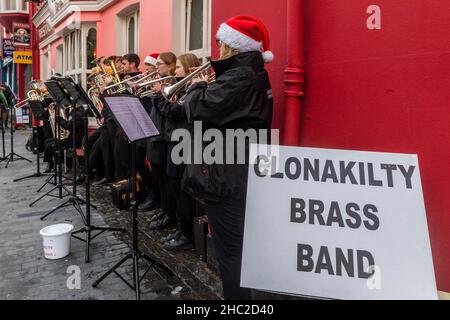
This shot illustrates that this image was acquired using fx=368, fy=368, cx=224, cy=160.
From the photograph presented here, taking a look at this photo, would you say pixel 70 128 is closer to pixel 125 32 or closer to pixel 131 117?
pixel 125 32

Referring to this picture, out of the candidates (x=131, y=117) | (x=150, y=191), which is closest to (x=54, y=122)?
(x=150, y=191)

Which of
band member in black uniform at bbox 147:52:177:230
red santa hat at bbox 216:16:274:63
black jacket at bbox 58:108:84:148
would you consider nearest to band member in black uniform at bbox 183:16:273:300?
red santa hat at bbox 216:16:274:63

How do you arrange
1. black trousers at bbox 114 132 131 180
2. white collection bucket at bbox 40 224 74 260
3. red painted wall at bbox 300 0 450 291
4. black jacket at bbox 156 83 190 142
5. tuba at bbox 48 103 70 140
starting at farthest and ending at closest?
1. tuba at bbox 48 103 70 140
2. black trousers at bbox 114 132 131 180
3. white collection bucket at bbox 40 224 74 260
4. black jacket at bbox 156 83 190 142
5. red painted wall at bbox 300 0 450 291

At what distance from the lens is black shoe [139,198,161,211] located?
17.3ft

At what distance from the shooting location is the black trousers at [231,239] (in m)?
2.35

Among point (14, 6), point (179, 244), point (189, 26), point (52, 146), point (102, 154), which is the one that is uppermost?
point (14, 6)

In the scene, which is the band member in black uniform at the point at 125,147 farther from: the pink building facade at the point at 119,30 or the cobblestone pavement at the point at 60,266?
the cobblestone pavement at the point at 60,266

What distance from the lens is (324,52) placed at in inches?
105

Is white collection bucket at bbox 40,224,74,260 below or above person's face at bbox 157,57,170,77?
below

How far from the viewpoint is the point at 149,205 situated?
531cm

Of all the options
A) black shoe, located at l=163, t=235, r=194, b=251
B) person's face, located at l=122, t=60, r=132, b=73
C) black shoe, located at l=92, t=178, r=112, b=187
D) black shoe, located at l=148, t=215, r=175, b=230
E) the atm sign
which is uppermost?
the atm sign

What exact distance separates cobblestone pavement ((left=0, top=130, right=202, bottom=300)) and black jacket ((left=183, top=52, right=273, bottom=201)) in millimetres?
1196

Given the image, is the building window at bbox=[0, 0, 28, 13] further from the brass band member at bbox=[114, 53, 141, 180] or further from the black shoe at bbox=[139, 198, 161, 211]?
the black shoe at bbox=[139, 198, 161, 211]

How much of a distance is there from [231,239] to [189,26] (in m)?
3.99
